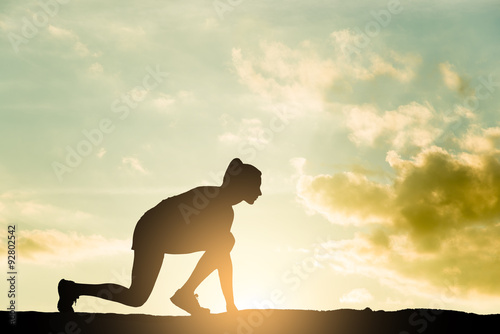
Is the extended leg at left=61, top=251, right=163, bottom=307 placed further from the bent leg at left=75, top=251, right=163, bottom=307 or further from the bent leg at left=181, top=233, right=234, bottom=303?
the bent leg at left=181, top=233, right=234, bottom=303

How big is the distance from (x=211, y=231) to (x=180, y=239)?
0.54 meters

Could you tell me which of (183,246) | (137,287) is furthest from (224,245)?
(137,287)

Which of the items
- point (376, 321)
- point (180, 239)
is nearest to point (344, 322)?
point (376, 321)

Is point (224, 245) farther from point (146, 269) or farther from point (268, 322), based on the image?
point (268, 322)

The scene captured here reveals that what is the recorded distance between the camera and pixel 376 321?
Result: 35.7ft

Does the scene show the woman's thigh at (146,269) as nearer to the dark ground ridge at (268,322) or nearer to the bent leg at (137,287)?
the bent leg at (137,287)

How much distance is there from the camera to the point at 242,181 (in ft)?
37.7

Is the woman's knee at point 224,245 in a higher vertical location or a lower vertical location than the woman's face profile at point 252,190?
lower

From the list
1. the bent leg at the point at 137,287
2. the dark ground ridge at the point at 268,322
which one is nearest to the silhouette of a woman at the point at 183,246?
the bent leg at the point at 137,287

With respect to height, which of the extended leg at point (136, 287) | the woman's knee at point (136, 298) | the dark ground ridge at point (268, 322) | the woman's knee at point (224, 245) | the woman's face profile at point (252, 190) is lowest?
the dark ground ridge at point (268, 322)

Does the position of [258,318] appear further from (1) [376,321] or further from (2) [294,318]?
(1) [376,321]

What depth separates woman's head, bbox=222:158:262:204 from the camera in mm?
11484

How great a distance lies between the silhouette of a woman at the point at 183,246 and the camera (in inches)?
436

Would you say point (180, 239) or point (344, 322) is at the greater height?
point (180, 239)
